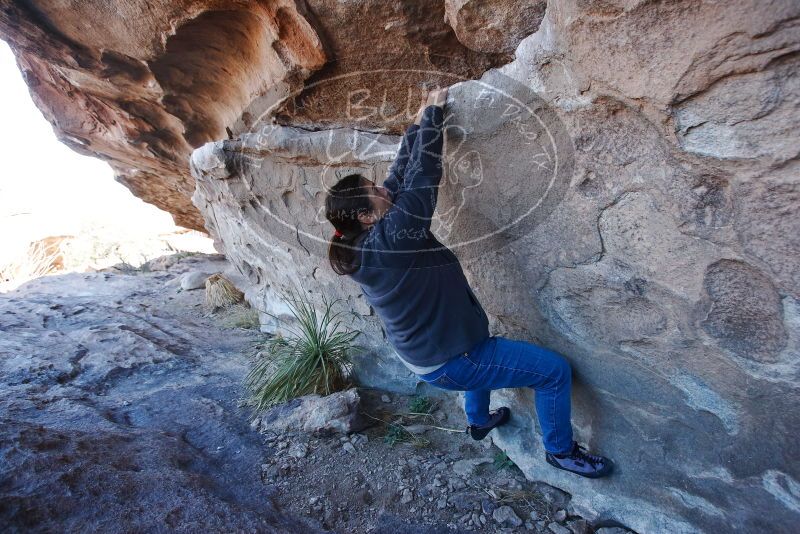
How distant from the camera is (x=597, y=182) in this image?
171cm

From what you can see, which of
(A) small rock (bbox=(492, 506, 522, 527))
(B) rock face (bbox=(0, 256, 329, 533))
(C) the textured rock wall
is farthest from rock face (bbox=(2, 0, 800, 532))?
(B) rock face (bbox=(0, 256, 329, 533))

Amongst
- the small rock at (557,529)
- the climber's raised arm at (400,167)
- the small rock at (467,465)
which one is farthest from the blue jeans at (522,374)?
the climber's raised arm at (400,167)

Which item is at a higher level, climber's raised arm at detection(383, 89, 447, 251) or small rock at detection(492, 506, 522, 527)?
climber's raised arm at detection(383, 89, 447, 251)

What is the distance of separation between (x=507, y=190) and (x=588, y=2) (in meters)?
0.76

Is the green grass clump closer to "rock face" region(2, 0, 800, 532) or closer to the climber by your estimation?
"rock face" region(2, 0, 800, 532)

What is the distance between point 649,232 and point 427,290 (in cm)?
80

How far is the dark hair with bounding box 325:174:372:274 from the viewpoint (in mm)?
1834

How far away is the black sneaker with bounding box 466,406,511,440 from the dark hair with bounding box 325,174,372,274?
1.13 m

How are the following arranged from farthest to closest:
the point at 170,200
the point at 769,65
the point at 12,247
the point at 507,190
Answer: the point at 12,247 → the point at 170,200 → the point at 507,190 → the point at 769,65

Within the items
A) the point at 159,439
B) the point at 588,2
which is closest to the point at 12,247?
the point at 159,439

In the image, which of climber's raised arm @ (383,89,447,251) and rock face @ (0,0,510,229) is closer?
climber's raised arm @ (383,89,447,251)

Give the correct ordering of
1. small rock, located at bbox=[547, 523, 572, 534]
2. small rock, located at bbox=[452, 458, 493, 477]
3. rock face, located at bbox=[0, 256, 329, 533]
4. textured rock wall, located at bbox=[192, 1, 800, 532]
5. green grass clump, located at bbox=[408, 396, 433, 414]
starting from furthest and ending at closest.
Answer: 1. green grass clump, located at bbox=[408, 396, 433, 414]
2. small rock, located at bbox=[452, 458, 493, 477]
3. small rock, located at bbox=[547, 523, 572, 534]
4. rock face, located at bbox=[0, 256, 329, 533]
5. textured rock wall, located at bbox=[192, 1, 800, 532]

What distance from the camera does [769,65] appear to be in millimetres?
1207

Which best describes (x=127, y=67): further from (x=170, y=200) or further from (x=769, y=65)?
(x=170, y=200)
